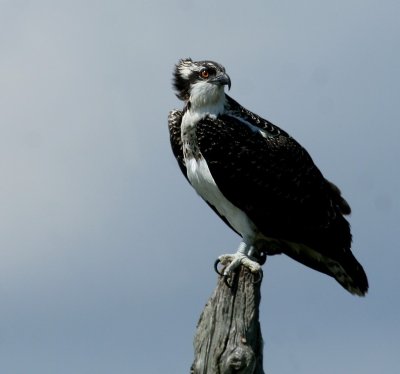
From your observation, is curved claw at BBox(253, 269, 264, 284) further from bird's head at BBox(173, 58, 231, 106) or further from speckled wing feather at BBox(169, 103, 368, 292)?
bird's head at BBox(173, 58, 231, 106)

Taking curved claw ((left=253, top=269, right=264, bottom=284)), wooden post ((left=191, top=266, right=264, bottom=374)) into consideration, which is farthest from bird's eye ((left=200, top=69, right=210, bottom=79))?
wooden post ((left=191, top=266, right=264, bottom=374))

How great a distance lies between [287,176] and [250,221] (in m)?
0.72

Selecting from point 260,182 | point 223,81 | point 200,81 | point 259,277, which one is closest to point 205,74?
point 200,81

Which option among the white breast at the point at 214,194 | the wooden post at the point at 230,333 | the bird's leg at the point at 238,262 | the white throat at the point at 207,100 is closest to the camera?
the wooden post at the point at 230,333

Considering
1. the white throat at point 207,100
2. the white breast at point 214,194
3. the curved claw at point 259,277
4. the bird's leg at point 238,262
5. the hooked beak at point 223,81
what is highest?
the hooked beak at point 223,81

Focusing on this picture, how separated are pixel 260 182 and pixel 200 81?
145cm

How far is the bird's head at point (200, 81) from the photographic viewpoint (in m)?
13.3

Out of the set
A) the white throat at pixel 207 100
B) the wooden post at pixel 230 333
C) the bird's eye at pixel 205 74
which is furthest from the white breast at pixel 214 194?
the wooden post at pixel 230 333

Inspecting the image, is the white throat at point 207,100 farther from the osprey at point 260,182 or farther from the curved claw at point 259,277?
the curved claw at point 259,277

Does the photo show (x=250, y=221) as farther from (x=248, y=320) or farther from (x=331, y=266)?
(x=248, y=320)

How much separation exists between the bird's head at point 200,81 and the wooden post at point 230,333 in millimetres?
3904

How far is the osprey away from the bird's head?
0.01 m

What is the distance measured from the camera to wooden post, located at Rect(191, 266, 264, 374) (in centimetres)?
896

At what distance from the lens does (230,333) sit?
30.3ft
